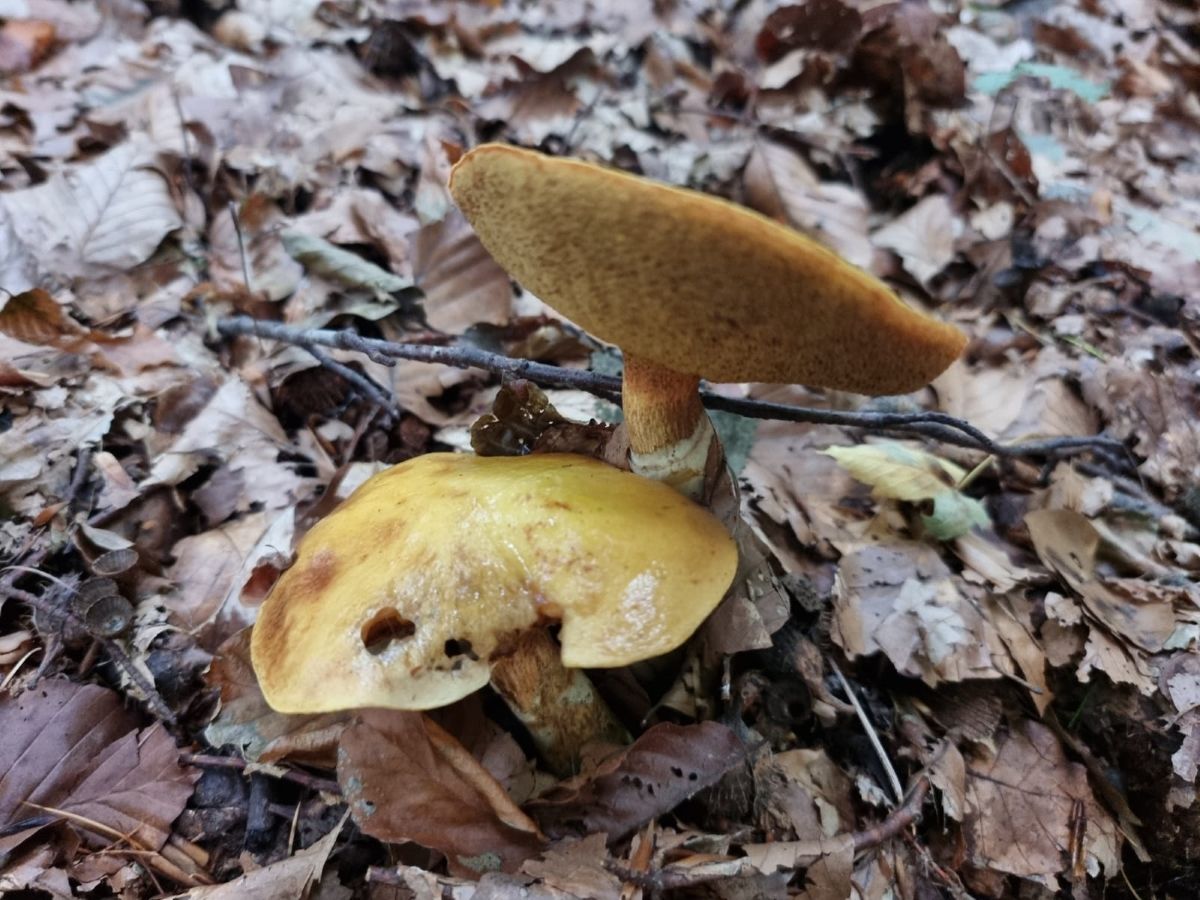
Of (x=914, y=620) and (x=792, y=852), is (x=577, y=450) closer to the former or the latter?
(x=792, y=852)

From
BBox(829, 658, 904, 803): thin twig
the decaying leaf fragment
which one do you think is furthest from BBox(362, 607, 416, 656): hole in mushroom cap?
the decaying leaf fragment

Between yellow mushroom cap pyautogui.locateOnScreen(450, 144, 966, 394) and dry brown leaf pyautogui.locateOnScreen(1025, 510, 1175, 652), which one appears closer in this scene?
yellow mushroom cap pyautogui.locateOnScreen(450, 144, 966, 394)

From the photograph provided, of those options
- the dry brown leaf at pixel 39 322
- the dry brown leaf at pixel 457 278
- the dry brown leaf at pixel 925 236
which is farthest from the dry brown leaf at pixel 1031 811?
the dry brown leaf at pixel 39 322

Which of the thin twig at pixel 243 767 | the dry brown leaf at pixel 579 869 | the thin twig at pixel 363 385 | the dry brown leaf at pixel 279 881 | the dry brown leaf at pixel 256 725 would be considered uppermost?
the thin twig at pixel 363 385

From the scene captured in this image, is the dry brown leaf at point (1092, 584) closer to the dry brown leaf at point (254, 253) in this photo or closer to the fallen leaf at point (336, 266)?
the fallen leaf at point (336, 266)

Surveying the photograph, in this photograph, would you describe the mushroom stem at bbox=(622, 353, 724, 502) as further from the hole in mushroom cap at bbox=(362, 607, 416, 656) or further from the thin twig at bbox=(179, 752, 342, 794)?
the thin twig at bbox=(179, 752, 342, 794)

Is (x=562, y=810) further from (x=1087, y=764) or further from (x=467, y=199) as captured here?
(x=1087, y=764)

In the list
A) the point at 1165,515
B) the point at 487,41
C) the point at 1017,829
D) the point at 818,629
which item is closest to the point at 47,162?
the point at 487,41

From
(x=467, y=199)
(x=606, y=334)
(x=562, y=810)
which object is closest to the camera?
(x=467, y=199)
